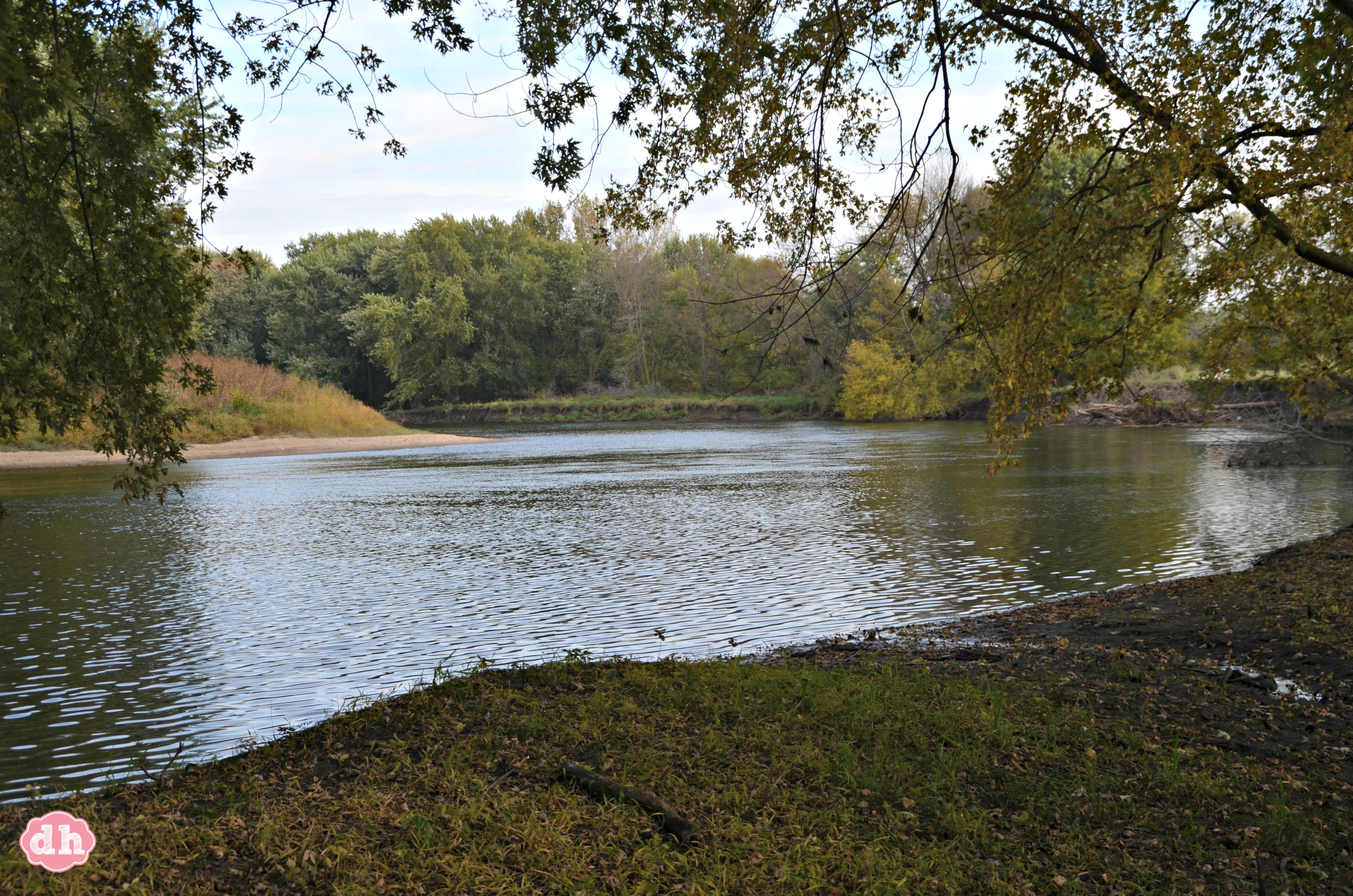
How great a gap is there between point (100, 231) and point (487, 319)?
8077 centimetres

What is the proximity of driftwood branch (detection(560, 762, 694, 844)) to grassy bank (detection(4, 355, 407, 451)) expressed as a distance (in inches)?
1565

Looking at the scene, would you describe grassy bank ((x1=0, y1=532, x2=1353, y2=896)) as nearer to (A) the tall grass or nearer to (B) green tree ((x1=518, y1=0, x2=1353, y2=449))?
(B) green tree ((x1=518, y1=0, x2=1353, y2=449))

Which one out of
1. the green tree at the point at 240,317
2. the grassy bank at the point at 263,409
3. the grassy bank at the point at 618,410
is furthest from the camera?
the green tree at the point at 240,317

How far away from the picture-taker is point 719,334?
77125 mm

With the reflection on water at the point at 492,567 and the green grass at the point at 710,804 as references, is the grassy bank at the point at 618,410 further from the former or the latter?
the green grass at the point at 710,804

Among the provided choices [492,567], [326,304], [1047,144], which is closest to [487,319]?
[326,304]

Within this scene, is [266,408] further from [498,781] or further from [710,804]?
[710,804]

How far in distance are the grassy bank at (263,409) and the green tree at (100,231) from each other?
35.3 meters

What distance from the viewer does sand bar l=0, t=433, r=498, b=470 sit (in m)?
37.3

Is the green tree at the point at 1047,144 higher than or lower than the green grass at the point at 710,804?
higher

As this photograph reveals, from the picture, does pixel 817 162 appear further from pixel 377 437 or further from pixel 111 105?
pixel 377 437

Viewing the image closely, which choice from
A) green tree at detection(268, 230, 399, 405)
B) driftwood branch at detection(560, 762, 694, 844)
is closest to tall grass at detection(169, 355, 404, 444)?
green tree at detection(268, 230, 399, 405)

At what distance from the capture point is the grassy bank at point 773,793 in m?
4.07

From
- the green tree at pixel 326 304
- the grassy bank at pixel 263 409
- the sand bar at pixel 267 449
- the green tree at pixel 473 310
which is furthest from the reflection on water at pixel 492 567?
the green tree at pixel 326 304
